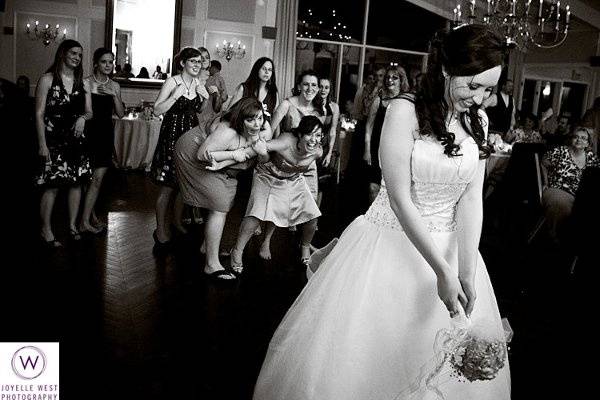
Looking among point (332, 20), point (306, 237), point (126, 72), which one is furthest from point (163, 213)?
point (332, 20)

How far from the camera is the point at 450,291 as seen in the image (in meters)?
1.70

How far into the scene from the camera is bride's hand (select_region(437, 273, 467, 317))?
169 centimetres

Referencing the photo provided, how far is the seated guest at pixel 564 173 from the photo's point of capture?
513 centimetres

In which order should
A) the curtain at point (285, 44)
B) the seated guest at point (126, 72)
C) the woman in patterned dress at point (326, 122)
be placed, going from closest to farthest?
the woman in patterned dress at point (326, 122) → the seated guest at point (126, 72) → the curtain at point (285, 44)

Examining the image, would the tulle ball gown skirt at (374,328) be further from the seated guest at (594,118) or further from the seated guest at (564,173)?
the seated guest at (594,118)

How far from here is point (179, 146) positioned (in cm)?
399

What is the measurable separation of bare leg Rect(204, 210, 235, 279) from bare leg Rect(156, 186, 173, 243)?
0.73 meters

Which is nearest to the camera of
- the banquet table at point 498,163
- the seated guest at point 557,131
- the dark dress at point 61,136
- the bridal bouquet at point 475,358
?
the bridal bouquet at point 475,358

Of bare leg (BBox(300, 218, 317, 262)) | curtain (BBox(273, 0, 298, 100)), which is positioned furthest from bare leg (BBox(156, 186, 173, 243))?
curtain (BBox(273, 0, 298, 100))

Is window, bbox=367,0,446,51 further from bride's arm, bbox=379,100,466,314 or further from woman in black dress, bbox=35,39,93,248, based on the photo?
bride's arm, bbox=379,100,466,314

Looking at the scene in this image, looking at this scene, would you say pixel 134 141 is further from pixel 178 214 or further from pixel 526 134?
pixel 526 134

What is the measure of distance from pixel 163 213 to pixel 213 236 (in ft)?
2.63

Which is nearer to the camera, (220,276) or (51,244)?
(220,276)

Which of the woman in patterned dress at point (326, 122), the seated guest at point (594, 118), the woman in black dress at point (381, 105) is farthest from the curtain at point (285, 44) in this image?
the woman in black dress at point (381, 105)
